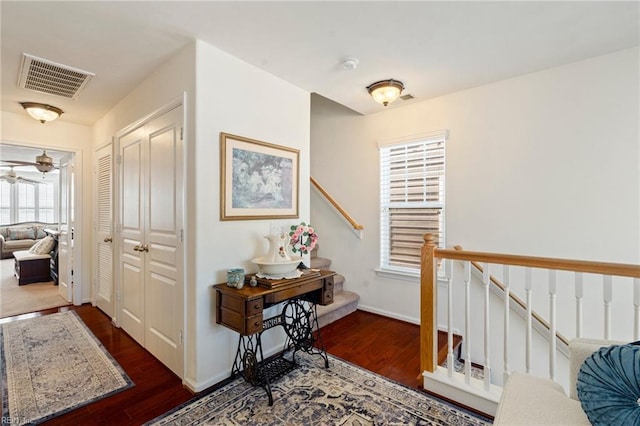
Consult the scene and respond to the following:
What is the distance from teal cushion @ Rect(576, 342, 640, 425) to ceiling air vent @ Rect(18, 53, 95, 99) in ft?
12.5

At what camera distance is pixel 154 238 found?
2.58m

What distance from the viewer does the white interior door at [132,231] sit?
280cm

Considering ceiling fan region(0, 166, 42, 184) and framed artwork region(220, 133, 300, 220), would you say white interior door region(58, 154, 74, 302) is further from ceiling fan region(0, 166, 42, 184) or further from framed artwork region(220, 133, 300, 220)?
ceiling fan region(0, 166, 42, 184)

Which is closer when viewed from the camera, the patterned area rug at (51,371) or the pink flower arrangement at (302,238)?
the patterned area rug at (51,371)

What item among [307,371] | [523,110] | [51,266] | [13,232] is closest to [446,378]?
[307,371]

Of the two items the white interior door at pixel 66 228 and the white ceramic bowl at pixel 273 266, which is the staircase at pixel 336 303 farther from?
the white interior door at pixel 66 228

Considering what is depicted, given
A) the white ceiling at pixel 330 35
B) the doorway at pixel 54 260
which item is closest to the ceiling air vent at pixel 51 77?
the white ceiling at pixel 330 35

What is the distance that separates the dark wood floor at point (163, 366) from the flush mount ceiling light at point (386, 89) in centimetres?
234

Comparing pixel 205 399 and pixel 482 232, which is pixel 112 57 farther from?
pixel 482 232

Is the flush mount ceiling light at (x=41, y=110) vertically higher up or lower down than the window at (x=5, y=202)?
higher up

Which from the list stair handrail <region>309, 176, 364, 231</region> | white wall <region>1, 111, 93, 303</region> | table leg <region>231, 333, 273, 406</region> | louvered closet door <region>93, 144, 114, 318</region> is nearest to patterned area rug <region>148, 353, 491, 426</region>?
table leg <region>231, 333, 273, 406</region>

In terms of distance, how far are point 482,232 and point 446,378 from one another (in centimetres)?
154

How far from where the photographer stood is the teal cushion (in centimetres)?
99

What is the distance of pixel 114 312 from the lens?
3.34m
